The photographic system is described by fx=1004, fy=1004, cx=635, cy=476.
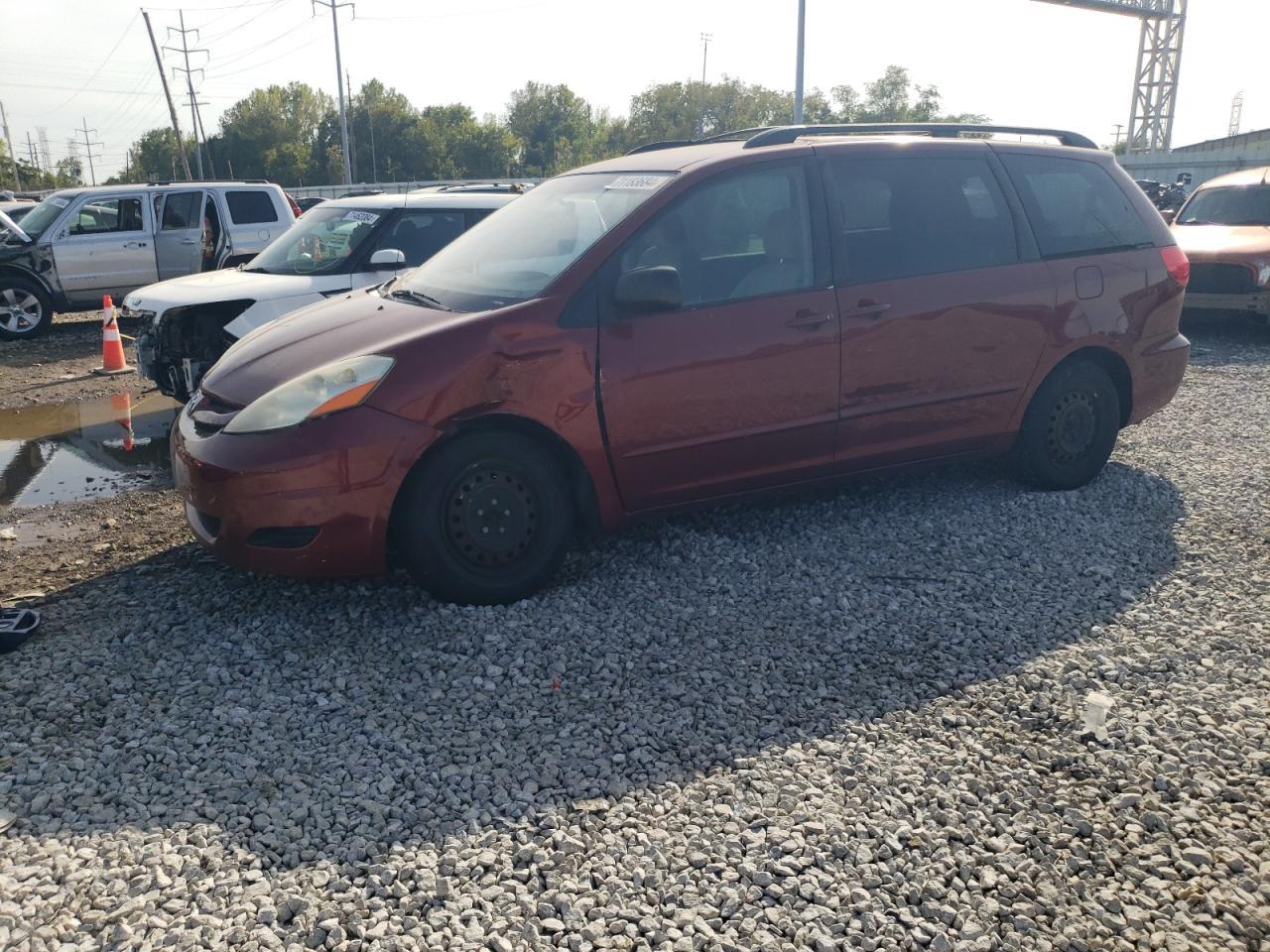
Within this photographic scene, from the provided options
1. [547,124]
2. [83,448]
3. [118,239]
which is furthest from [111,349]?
[547,124]

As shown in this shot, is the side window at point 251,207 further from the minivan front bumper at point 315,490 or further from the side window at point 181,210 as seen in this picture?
the minivan front bumper at point 315,490

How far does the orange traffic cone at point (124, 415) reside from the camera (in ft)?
26.1

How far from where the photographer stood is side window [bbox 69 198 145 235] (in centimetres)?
1341

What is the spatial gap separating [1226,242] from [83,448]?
1184 centimetres

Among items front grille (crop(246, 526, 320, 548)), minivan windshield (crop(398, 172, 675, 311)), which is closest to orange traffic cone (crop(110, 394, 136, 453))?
minivan windshield (crop(398, 172, 675, 311))

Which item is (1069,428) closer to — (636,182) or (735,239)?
(735,239)

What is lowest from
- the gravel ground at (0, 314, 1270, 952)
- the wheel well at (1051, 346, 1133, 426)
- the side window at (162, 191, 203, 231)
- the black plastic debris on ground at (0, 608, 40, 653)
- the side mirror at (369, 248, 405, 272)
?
the gravel ground at (0, 314, 1270, 952)

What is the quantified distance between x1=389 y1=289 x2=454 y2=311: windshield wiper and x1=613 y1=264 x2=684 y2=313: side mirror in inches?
31.4

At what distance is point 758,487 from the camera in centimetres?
485

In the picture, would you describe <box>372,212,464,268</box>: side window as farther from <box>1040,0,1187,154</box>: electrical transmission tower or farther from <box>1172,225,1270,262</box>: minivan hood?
<box>1040,0,1187,154</box>: electrical transmission tower

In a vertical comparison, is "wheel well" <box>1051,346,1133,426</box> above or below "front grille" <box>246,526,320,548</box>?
above

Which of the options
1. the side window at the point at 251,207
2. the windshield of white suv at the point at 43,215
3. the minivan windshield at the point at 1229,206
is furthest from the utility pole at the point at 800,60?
the windshield of white suv at the point at 43,215

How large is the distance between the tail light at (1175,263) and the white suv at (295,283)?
496 centimetres

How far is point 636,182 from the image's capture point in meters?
4.81
